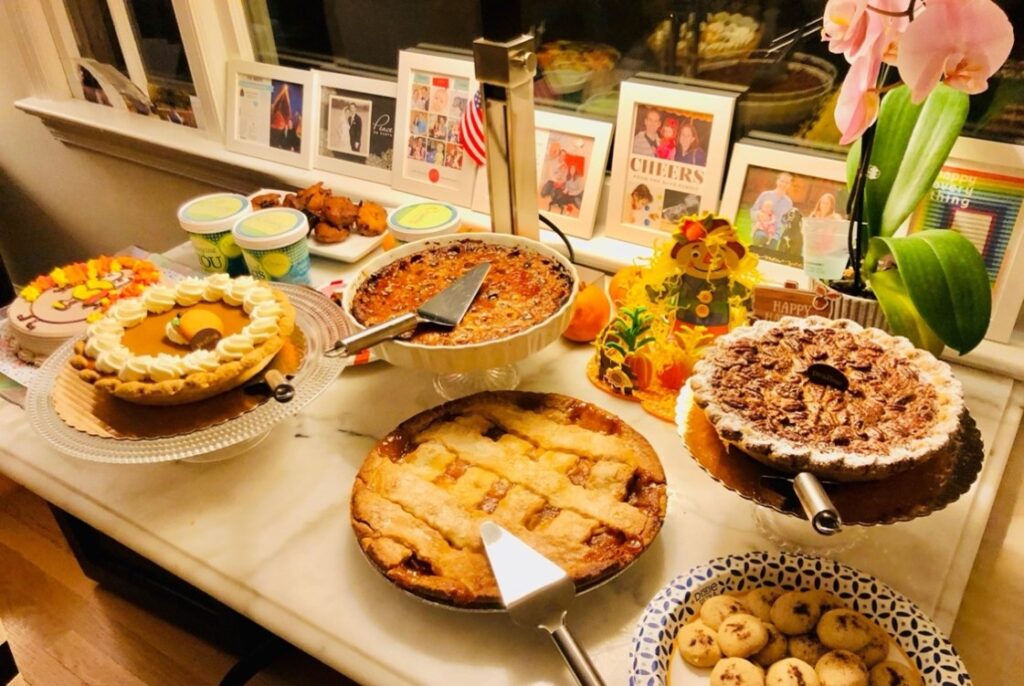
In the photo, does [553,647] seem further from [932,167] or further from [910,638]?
[932,167]

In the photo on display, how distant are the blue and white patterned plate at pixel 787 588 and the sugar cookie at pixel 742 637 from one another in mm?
43

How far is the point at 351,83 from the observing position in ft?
5.02

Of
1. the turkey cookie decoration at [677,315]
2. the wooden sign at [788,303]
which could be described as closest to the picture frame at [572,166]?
the turkey cookie decoration at [677,315]

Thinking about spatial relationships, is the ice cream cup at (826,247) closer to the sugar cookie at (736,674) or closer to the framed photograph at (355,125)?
the sugar cookie at (736,674)

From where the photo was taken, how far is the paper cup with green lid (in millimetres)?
1226

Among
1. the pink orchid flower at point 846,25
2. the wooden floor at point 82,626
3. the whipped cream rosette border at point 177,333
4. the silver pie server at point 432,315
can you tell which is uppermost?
the pink orchid flower at point 846,25

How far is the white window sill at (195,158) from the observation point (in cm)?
133

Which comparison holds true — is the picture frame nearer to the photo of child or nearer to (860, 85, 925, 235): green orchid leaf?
the photo of child

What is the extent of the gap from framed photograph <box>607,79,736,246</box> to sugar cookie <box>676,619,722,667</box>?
695mm

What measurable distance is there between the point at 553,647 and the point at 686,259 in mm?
514

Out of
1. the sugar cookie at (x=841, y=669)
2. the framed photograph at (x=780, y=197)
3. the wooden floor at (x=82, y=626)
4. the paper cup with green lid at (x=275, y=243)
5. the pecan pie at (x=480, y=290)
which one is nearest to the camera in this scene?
the sugar cookie at (x=841, y=669)

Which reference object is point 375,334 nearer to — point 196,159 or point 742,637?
point 742,637

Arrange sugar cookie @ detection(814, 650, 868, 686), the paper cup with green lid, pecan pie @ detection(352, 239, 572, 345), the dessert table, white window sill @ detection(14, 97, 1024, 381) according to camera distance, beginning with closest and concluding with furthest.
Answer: sugar cookie @ detection(814, 650, 868, 686) → the dessert table → pecan pie @ detection(352, 239, 572, 345) → the paper cup with green lid → white window sill @ detection(14, 97, 1024, 381)

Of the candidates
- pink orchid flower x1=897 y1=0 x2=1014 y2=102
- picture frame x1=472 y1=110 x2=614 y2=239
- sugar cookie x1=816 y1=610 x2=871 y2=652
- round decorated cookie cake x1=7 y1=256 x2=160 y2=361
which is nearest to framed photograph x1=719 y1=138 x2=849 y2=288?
picture frame x1=472 y1=110 x2=614 y2=239
